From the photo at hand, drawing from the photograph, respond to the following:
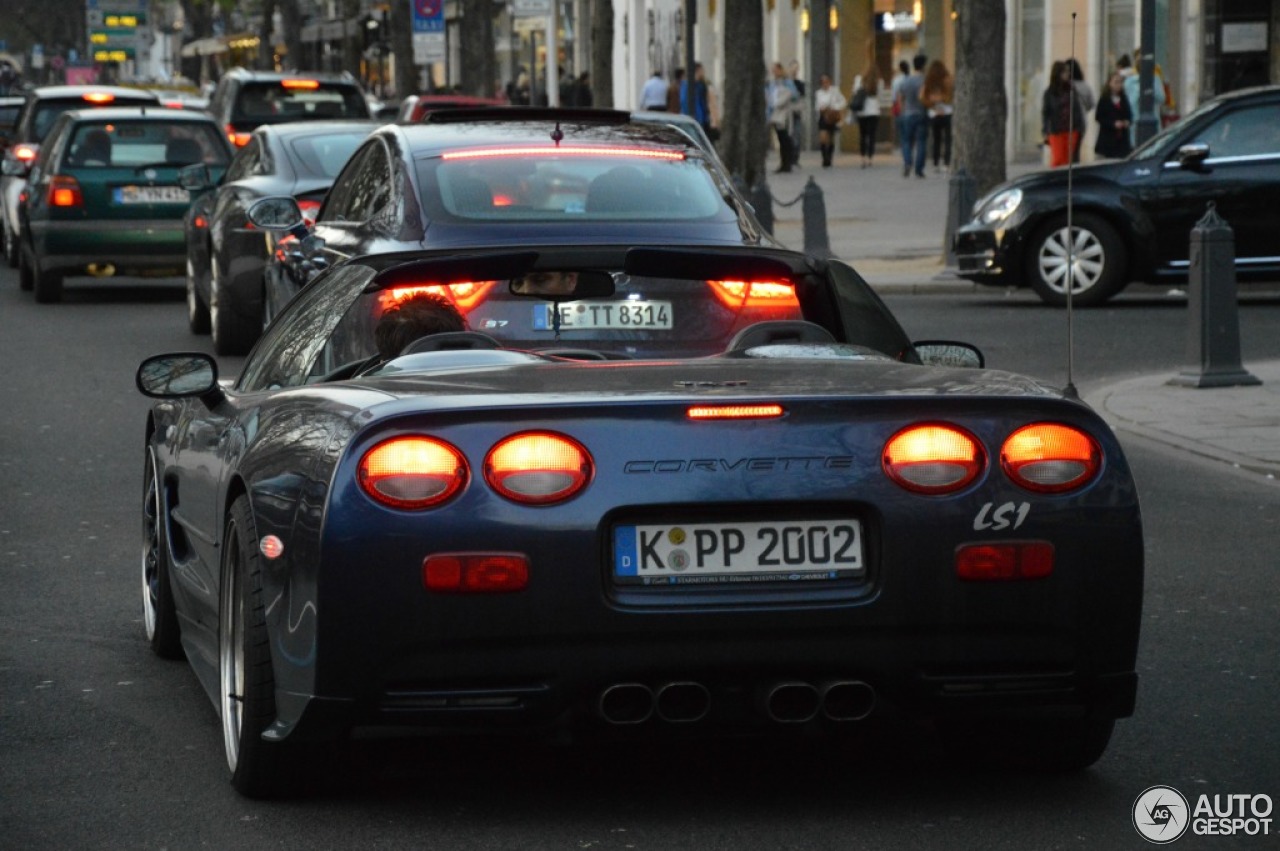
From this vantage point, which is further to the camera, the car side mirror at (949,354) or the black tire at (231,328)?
the black tire at (231,328)

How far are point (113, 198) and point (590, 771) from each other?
624 inches

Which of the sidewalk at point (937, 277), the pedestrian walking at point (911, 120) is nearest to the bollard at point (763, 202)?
the sidewalk at point (937, 277)

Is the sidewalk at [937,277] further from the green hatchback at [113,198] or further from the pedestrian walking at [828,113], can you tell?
the green hatchback at [113,198]

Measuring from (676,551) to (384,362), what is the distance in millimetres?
1257

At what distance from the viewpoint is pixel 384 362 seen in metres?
5.77

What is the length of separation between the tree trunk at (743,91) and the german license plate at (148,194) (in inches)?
497

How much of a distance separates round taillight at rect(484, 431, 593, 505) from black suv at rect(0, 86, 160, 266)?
62.6 feet

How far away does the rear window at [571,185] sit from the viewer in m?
9.23

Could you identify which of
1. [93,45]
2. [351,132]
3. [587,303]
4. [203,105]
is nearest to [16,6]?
[93,45]

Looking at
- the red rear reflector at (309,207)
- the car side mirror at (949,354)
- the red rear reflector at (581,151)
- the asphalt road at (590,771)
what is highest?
the red rear reflector at (581,151)

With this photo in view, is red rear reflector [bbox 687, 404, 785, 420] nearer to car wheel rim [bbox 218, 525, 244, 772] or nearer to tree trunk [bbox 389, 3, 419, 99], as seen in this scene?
car wheel rim [bbox 218, 525, 244, 772]

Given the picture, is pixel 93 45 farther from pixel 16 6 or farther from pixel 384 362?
pixel 384 362
